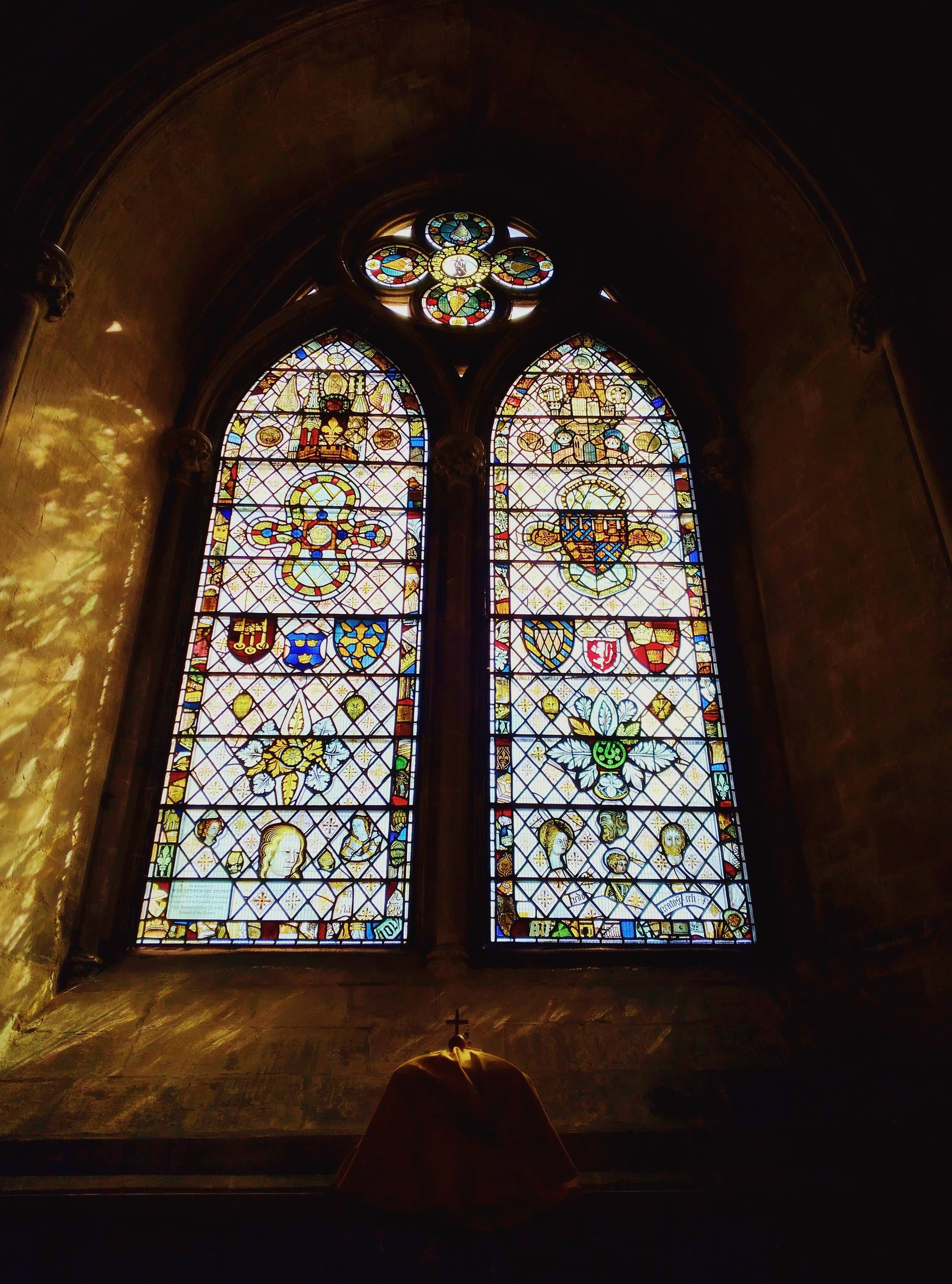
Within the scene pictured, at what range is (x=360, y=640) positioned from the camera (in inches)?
250

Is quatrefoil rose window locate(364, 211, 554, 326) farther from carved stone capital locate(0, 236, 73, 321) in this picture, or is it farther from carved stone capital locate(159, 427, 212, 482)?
carved stone capital locate(0, 236, 73, 321)

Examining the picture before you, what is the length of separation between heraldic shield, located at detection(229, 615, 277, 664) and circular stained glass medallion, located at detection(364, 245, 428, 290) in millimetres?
3268

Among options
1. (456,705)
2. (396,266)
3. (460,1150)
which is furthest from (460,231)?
(460,1150)

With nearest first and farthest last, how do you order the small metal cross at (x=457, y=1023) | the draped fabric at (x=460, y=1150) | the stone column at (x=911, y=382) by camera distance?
1. the draped fabric at (x=460, y=1150)
2. the small metal cross at (x=457, y=1023)
3. the stone column at (x=911, y=382)

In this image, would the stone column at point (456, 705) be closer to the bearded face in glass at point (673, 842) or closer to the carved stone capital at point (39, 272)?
the bearded face in glass at point (673, 842)

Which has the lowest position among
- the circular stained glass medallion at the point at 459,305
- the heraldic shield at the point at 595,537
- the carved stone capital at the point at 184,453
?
the heraldic shield at the point at 595,537

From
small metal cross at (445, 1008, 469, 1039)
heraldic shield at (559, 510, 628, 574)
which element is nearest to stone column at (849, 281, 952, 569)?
heraldic shield at (559, 510, 628, 574)

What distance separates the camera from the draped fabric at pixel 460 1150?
3316 millimetres

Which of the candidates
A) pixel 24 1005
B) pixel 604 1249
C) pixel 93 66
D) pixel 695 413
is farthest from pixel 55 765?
pixel 695 413

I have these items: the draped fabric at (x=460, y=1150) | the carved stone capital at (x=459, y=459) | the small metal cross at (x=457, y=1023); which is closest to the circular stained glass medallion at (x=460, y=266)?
the carved stone capital at (x=459, y=459)

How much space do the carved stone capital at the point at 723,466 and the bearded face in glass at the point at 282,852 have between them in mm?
3673

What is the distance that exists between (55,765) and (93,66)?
14.8 ft

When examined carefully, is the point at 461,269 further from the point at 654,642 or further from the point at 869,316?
the point at 654,642

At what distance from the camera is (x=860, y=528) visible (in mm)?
5715
